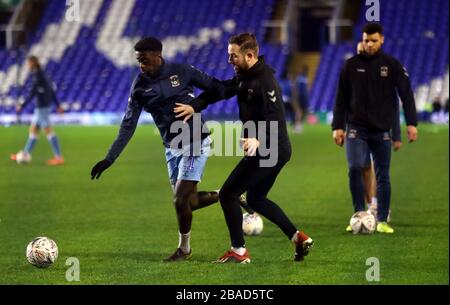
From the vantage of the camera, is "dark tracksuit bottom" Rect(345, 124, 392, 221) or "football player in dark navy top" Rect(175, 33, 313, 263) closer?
"football player in dark navy top" Rect(175, 33, 313, 263)

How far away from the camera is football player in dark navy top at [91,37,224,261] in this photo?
416 inches

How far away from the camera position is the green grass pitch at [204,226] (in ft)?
33.8

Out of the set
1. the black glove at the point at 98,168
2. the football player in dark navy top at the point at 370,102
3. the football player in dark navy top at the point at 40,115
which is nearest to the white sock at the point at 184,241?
the black glove at the point at 98,168

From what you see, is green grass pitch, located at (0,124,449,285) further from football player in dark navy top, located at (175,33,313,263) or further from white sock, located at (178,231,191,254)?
football player in dark navy top, located at (175,33,313,263)

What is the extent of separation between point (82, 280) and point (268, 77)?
2432mm

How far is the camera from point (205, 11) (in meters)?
53.2

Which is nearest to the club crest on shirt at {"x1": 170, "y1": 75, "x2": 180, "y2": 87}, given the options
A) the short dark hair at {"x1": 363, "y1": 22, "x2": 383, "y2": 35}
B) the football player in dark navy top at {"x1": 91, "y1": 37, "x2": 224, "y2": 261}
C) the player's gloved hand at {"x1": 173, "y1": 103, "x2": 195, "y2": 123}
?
the football player in dark navy top at {"x1": 91, "y1": 37, "x2": 224, "y2": 261}

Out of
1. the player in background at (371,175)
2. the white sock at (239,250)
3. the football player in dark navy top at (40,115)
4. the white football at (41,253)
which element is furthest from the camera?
the football player in dark navy top at (40,115)

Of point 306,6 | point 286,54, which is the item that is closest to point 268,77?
point 286,54

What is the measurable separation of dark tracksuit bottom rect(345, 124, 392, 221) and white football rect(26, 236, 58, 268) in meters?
4.12

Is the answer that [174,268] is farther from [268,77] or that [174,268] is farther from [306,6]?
[306,6]

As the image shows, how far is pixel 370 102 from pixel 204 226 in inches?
110

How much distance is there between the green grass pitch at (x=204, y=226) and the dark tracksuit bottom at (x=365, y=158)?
0.47m

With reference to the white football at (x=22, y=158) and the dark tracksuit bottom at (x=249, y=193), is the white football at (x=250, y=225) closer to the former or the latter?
the dark tracksuit bottom at (x=249, y=193)
